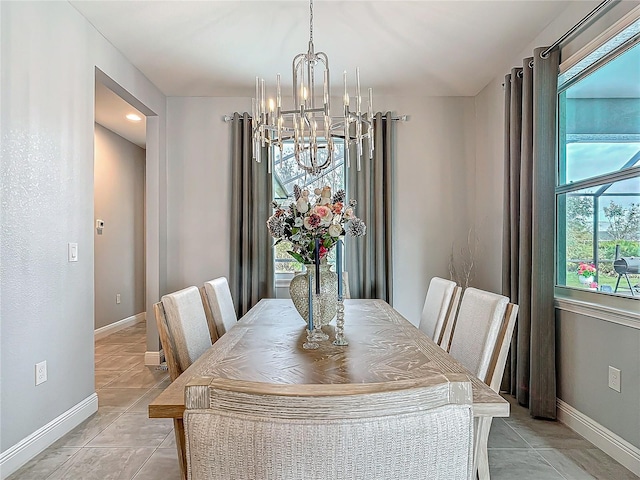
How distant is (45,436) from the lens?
7.98 feet

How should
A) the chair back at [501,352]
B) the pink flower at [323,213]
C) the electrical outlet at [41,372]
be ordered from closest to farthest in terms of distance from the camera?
the chair back at [501,352] < the pink flower at [323,213] < the electrical outlet at [41,372]

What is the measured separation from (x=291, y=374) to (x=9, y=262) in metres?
1.67

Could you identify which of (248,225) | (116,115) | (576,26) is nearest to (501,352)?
(576,26)

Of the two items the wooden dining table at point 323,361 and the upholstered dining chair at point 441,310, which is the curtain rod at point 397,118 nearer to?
the upholstered dining chair at point 441,310

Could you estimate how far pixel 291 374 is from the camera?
56.8 inches

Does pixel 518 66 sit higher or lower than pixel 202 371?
higher

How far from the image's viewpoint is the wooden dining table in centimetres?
125

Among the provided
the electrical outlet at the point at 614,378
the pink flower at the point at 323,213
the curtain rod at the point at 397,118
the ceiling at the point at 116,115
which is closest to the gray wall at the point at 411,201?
the curtain rod at the point at 397,118

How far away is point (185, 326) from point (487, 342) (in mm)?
1241

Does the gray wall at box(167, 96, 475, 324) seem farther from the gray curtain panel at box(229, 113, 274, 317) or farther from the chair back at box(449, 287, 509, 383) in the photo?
the chair back at box(449, 287, 509, 383)

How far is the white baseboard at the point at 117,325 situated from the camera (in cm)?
533

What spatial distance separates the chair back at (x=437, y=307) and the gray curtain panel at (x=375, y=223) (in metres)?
1.49

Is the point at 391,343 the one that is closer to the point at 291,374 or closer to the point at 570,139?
the point at 291,374

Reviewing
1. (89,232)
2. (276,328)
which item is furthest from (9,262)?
(276,328)
